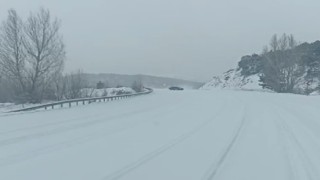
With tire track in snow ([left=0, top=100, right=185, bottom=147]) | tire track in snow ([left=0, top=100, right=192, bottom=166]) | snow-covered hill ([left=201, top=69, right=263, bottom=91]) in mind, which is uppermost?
tire track in snow ([left=0, top=100, right=192, bottom=166])

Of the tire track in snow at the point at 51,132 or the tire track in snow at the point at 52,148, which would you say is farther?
the tire track in snow at the point at 51,132

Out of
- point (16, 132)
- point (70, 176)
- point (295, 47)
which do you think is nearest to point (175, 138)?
point (16, 132)

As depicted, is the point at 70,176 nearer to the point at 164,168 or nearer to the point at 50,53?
the point at 164,168

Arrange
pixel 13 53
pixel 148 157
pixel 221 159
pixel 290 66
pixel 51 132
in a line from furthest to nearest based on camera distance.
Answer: pixel 290 66, pixel 13 53, pixel 51 132, pixel 148 157, pixel 221 159

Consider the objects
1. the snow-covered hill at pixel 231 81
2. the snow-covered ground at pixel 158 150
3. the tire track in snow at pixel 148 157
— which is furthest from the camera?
the snow-covered hill at pixel 231 81

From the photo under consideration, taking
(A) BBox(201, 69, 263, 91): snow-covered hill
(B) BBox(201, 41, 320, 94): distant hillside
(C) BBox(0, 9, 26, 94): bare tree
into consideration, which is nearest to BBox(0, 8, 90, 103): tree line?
(C) BBox(0, 9, 26, 94): bare tree

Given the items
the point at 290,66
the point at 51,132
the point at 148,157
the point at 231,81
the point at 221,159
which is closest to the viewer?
the point at 221,159

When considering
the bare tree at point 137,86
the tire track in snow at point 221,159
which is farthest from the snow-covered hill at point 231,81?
the tire track in snow at point 221,159

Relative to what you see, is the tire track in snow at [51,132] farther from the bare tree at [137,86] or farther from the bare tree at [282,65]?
the bare tree at [282,65]

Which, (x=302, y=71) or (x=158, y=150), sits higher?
(x=302, y=71)

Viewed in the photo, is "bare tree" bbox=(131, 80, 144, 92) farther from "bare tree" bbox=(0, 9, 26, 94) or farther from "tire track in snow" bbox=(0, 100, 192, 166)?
"tire track in snow" bbox=(0, 100, 192, 166)

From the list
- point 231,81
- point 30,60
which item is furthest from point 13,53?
point 231,81

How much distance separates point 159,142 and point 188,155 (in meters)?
2.65

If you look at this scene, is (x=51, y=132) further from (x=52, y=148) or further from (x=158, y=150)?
(x=158, y=150)
